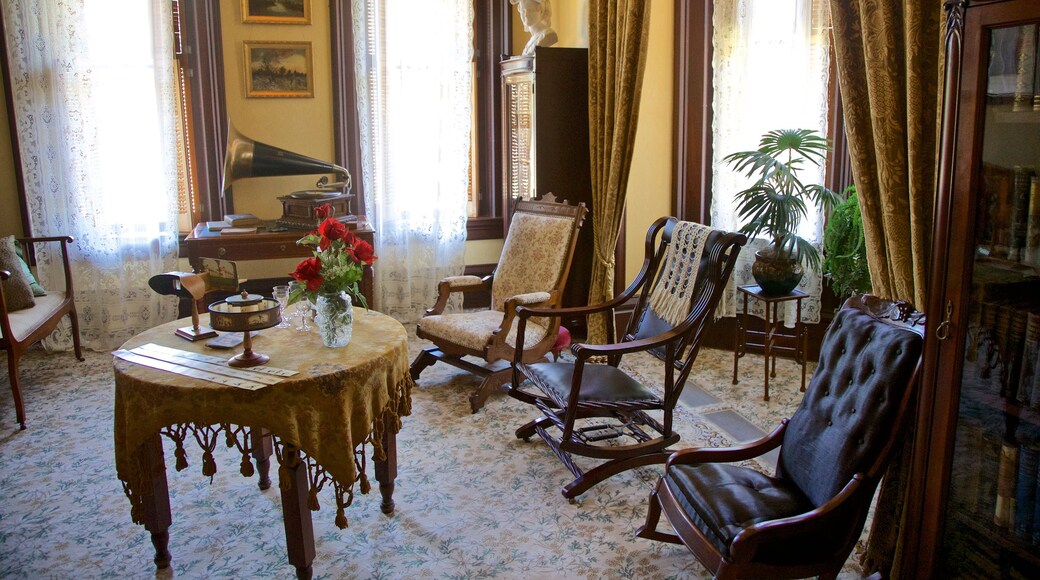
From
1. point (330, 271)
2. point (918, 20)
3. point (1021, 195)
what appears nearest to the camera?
point (1021, 195)

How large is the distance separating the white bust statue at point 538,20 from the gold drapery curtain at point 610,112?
27 centimetres

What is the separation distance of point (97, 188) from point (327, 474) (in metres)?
3.14

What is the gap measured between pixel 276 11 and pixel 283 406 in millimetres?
3486

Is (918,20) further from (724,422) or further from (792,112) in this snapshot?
(792,112)

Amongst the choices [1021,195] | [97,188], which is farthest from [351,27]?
[1021,195]

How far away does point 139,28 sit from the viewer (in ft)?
15.2

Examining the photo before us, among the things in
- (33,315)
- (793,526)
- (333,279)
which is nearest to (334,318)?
(333,279)

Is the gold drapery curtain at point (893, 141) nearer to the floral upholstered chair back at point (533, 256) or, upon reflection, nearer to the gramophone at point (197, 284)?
the floral upholstered chair back at point (533, 256)

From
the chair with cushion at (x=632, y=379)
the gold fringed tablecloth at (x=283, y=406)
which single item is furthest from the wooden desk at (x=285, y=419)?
the chair with cushion at (x=632, y=379)

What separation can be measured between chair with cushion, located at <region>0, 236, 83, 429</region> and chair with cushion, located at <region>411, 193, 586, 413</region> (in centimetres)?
188

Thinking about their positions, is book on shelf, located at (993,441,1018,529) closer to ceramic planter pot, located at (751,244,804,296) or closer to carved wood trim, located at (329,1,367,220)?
ceramic planter pot, located at (751,244,804,296)

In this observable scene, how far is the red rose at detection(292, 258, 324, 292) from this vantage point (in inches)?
96.9

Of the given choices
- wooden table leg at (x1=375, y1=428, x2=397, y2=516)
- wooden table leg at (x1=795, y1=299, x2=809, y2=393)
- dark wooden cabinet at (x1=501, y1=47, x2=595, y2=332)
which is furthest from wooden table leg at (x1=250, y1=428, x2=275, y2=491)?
wooden table leg at (x1=795, y1=299, x2=809, y2=393)

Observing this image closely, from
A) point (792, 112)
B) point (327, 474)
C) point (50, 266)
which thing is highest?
point (792, 112)
